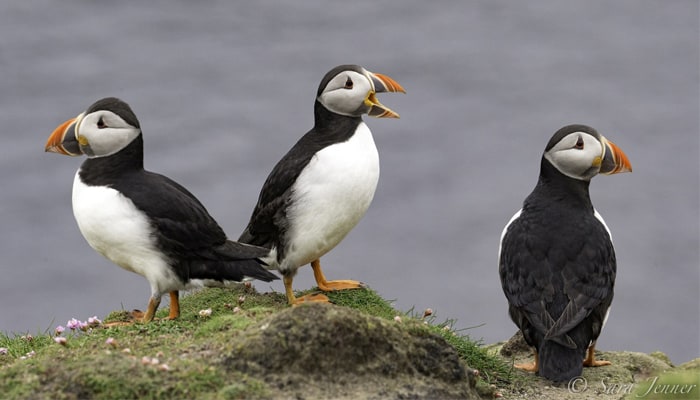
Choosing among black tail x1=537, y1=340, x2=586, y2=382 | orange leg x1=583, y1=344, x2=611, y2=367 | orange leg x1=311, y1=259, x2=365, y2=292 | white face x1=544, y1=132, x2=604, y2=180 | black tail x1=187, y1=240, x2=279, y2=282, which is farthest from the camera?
orange leg x1=311, y1=259, x2=365, y2=292

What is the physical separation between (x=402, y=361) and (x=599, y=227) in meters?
2.54

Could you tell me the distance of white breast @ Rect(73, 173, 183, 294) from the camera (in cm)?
707

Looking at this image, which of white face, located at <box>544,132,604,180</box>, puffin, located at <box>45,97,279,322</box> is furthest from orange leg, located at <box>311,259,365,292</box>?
white face, located at <box>544,132,604,180</box>

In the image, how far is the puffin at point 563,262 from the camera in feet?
23.3

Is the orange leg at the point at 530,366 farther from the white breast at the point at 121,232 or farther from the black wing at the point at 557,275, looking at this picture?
the white breast at the point at 121,232

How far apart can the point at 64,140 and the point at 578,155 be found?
3625 mm

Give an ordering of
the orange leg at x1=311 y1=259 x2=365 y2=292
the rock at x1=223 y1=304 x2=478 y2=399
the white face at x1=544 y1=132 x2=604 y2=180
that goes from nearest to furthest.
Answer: the rock at x1=223 y1=304 x2=478 y2=399 < the white face at x1=544 y1=132 x2=604 y2=180 < the orange leg at x1=311 y1=259 x2=365 y2=292

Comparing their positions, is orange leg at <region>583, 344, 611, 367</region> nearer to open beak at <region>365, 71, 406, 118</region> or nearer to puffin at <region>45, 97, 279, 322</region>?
open beak at <region>365, 71, 406, 118</region>

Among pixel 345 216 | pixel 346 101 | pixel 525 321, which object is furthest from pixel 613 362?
pixel 346 101

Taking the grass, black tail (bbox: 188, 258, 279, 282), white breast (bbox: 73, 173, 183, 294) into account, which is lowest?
the grass

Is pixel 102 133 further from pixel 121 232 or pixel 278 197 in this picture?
pixel 278 197

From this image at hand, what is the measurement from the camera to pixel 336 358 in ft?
17.9

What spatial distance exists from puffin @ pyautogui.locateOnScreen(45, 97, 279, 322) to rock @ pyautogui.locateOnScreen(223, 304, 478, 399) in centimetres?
168

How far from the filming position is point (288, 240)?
25.7ft
